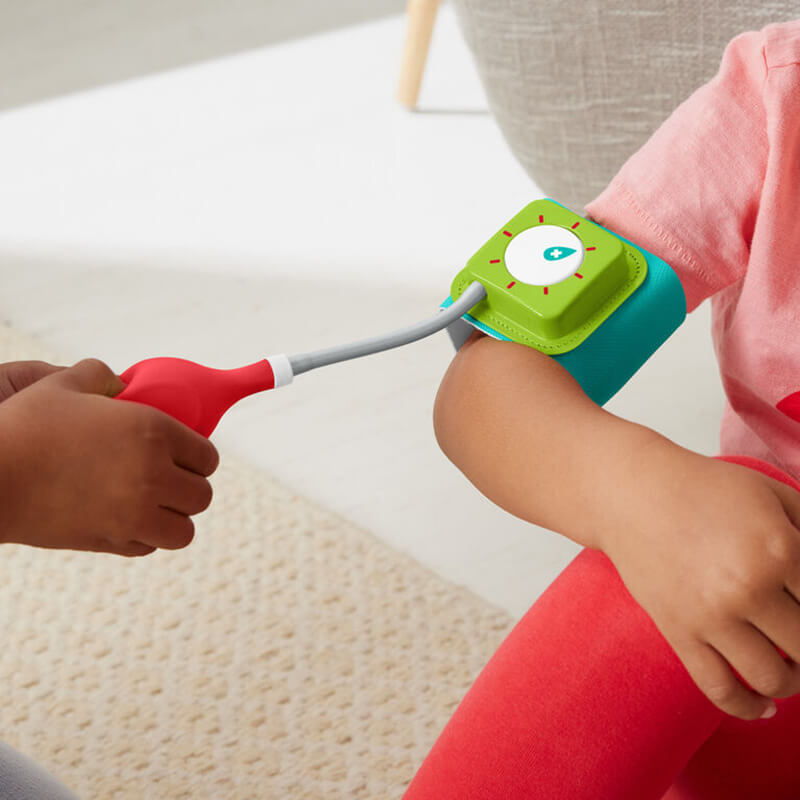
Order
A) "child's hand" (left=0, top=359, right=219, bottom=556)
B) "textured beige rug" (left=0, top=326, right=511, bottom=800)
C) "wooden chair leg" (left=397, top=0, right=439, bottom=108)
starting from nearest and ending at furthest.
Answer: "child's hand" (left=0, top=359, right=219, bottom=556), "textured beige rug" (left=0, top=326, right=511, bottom=800), "wooden chair leg" (left=397, top=0, right=439, bottom=108)

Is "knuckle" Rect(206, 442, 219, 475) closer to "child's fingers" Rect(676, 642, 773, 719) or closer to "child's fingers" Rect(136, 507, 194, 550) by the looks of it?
"child's fingers" Rect(136, 507, 194, 550)

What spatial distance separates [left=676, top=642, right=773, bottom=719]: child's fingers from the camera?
16.1 inches

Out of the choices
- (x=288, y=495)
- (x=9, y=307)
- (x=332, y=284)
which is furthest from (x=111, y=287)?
(x=288, y=495)

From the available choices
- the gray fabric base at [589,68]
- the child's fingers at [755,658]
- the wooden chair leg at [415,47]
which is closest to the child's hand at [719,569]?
the child's fingers at [755,658]

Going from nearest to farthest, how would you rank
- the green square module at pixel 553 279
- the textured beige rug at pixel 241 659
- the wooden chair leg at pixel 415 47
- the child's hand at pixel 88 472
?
1. the child's hand at pixel 88 472
2. the green square module at pixel 553 279
3. the textured beige rug at pixel 241 659
4. the wooden chair leg at pixel 415 47

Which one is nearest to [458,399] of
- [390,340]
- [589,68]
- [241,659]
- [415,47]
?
[390,340]

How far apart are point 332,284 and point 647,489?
85 cm

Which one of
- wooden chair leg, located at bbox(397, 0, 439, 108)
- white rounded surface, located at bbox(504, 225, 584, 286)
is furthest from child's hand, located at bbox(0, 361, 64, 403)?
wooden chair leg, located at bbox(397, 0, 439, 108)

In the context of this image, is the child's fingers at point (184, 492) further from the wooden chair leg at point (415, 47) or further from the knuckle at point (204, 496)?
the wooden chair leg at point (415, 47)

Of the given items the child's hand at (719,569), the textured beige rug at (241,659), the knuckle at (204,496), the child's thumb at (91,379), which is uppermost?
the child's thumb at (91,379)

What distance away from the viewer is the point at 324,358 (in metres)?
0.44

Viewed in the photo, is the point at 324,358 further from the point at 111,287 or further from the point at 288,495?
the point at 111,287

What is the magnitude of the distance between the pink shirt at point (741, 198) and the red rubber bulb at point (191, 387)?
21 centimetres

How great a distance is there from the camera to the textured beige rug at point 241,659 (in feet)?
2.43
